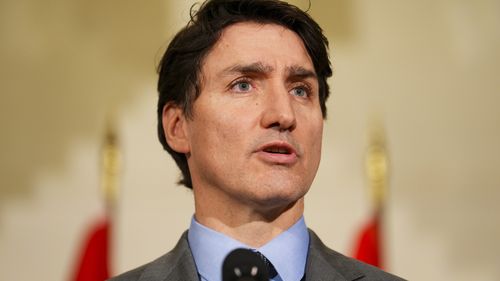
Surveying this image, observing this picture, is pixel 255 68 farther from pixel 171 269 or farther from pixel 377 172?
pixel 377 172

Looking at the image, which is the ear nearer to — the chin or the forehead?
the forehead

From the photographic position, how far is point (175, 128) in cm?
248

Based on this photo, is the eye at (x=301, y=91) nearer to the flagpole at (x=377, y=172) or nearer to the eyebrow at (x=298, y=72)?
the eyebrow at (x=298, y=72)

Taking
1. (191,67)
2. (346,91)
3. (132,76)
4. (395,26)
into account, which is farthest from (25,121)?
(191,67)

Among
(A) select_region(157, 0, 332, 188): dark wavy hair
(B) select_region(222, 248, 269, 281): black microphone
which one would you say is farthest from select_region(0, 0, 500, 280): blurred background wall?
(B) select_region(222, 248, 269, 281): black microphone

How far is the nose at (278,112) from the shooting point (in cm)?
214

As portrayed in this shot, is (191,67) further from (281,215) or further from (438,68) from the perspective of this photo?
(438,68)

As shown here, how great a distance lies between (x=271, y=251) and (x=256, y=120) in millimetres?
323

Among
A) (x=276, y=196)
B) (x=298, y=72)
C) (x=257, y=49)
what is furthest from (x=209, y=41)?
(x=276, y=196)

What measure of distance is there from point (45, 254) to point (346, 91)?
72.0 inches

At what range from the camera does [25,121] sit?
188 inches

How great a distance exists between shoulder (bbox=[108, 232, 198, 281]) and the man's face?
17cm

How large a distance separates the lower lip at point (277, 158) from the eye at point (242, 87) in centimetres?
19

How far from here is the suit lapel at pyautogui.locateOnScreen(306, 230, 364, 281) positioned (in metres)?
2.20
